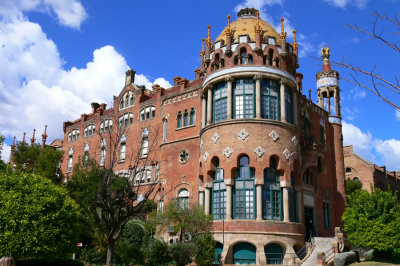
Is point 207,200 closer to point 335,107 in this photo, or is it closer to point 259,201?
point 259,201

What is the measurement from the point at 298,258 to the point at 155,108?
64.8 feet

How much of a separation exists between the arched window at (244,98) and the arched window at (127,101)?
15.8m

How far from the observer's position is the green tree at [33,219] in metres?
18.7

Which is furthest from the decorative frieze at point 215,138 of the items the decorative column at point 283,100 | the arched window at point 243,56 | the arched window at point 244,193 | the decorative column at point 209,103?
the arched window at point 243,56

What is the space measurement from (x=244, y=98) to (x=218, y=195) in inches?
289

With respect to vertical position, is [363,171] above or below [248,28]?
below

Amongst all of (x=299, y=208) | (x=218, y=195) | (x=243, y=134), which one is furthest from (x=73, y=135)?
(x=299, y=208)

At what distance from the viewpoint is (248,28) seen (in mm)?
32625

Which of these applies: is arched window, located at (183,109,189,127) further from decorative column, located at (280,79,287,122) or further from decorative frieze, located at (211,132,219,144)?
decorative column, located at (280,79,287,122)

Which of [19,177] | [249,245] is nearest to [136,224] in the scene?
[249,245]

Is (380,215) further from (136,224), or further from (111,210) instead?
(111,210)

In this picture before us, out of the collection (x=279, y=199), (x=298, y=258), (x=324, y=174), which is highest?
(x=324, y=174)

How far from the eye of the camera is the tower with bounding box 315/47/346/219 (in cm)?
3903

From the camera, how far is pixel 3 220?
18969 millimetres
